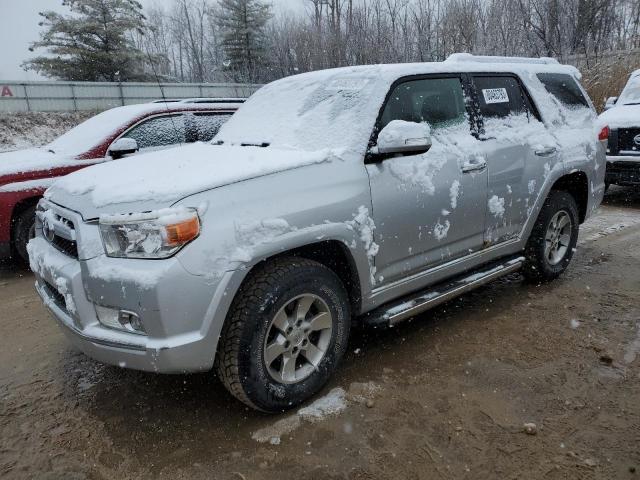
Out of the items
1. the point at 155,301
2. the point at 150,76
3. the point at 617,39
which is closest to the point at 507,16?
the point at 617,39

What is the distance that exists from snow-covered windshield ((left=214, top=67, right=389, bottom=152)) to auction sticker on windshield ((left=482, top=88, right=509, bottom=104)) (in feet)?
3.30

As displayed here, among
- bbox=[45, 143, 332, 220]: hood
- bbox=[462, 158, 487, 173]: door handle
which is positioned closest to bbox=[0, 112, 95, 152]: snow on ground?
bbox=[45, 143, 332, 220]: hood

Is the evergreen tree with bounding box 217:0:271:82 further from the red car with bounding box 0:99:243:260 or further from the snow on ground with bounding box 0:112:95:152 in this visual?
the red car with bounding box 0:99:243:260

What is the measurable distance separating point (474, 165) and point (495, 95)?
761 mm

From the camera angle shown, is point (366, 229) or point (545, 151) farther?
point (545, 151)

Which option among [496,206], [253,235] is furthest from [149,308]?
[496,206]

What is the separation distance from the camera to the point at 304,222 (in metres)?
2.52

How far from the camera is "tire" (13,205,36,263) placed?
501 cm

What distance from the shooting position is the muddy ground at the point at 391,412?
2270 millimetres

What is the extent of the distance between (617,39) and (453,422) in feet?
98.2

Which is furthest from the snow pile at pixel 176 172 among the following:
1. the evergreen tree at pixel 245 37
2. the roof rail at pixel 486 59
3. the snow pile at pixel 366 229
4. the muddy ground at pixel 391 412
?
the evergreen tree at pixel 245 37

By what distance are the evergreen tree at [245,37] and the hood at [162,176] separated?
113 ft

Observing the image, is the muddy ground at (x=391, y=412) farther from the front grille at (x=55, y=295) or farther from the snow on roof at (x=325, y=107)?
the snow on roof at (x=325, y=107)

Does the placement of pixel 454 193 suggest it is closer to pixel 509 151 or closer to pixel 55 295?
pixel 509 151
